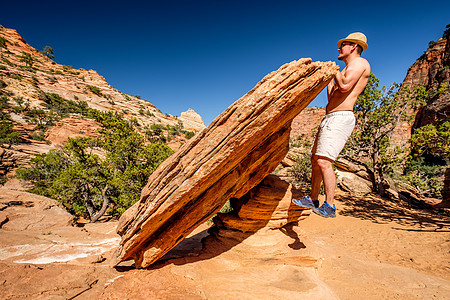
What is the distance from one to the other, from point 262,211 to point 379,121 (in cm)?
1373

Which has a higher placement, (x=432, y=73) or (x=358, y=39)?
(x=432, y=73)

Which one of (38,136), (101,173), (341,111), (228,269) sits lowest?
(228,269)

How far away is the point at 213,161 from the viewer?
10.6 feet

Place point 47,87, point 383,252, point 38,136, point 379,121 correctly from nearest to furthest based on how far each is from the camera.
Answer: point 383,252, point 379,121, point 38,136, point 47,87

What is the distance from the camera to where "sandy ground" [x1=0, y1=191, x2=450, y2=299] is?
3.21 m

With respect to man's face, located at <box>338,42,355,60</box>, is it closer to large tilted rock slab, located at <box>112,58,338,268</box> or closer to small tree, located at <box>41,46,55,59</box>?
large tilted rock slab, located at <box>112,58,338,268</box>

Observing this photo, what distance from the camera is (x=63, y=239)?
17.9 ft

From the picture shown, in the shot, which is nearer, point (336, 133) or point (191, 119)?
point (336, 133)

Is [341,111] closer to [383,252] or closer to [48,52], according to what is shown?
[383,252]

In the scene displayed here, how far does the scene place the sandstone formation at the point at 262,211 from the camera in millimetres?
5266

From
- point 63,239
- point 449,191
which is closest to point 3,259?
point 63,239

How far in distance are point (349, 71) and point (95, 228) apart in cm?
1034

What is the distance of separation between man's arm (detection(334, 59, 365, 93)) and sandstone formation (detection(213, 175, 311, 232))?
3.38 m

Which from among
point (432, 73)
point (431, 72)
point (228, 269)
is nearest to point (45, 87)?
point (228, 269)
